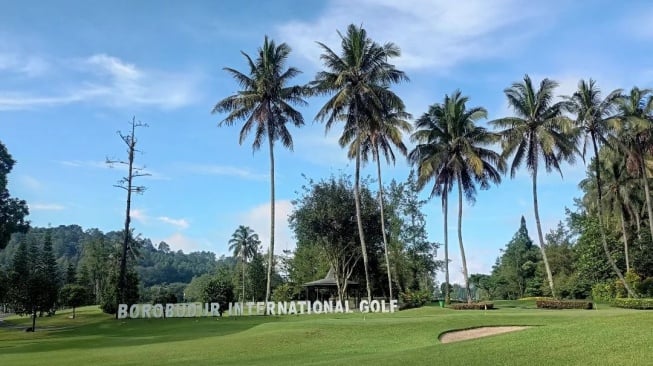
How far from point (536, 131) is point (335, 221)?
778 inches

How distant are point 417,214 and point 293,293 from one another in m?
19.5

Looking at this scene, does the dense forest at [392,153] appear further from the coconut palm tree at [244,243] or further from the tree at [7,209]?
the coconut palm tree at [244,243]

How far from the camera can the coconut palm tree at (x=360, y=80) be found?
4156 centimetres

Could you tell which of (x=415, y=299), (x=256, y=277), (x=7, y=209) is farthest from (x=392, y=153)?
(x=256, y=277)

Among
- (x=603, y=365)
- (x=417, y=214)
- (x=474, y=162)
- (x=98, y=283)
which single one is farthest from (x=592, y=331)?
(x=98, y=283)

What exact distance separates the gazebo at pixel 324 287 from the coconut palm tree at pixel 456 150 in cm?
1293

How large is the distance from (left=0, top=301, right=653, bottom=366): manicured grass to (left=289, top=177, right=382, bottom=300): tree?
2020 cm

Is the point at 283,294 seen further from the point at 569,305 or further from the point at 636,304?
the point at 636,304

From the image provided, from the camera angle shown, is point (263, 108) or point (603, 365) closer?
point (603, 365)

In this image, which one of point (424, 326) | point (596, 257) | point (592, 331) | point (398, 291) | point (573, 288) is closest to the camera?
point (592, 331)

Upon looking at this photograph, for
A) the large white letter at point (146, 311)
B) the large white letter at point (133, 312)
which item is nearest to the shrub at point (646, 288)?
the large white letter at point (146, 311)

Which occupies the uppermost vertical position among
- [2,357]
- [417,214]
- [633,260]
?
[417,214]

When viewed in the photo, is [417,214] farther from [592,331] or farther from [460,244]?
[592,331]

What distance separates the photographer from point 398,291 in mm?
58500
